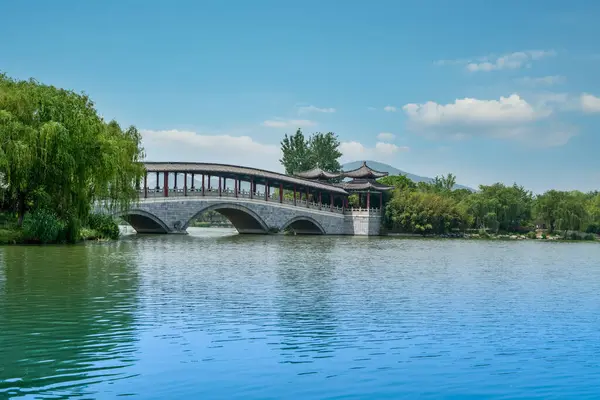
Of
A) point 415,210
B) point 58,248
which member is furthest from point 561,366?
point 415,210

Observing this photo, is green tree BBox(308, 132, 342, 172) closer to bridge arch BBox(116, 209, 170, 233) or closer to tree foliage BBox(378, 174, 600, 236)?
tree foliage BBox(378, 174, 600, 236)

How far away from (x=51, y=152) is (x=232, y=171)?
19623 mm

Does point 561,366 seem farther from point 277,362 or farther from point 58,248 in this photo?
point 58,248

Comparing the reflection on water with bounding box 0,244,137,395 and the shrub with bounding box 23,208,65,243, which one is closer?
the reflection on water with bounding box 0,244,137,395

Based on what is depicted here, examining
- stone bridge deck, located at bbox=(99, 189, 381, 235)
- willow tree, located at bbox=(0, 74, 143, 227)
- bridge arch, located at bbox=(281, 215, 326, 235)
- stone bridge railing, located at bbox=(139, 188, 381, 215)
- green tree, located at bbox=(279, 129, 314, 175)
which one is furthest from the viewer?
green tree, located at bbox=(279, 129, 314, 175)

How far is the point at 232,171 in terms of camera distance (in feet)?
134

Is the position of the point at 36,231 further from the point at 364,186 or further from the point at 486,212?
the point at 486,212

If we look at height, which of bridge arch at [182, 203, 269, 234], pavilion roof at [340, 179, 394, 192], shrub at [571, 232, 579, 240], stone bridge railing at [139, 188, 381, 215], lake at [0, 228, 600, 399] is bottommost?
lake at [0, 228, 600, 399]

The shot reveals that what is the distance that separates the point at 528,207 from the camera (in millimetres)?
59812

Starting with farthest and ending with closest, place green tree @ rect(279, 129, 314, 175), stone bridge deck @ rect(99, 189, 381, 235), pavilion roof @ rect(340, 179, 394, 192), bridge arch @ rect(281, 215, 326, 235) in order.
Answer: green tree @ rect(279, 129, 314, 175), pavilion roof @ rect(340, 179, 394, 192), bridge arch @ rect(281, 215, 326, 235), stone bridge deck @ rect(99, 189, 381, 235)

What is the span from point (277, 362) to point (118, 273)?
8542 mm

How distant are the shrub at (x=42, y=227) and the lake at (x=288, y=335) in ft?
21.0

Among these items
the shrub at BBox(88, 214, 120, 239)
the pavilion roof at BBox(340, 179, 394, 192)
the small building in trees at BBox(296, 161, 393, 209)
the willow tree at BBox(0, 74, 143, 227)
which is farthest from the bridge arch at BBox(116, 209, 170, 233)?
the pavilion roof at BBox(340, 179, 394, 192)

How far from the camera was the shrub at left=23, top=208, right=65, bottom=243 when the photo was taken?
2197cm
